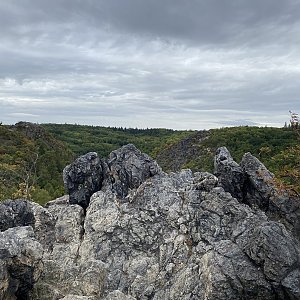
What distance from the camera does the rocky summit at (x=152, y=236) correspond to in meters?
15.1

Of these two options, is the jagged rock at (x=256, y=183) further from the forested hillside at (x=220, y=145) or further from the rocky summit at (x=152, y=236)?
the forested hillside at (x=220, y=145)

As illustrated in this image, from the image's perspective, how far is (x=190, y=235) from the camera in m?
18.3

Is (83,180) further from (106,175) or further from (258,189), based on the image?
(258,189)

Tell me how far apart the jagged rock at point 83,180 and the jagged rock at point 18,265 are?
18.5 ft

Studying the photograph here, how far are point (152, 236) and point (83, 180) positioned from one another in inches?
210

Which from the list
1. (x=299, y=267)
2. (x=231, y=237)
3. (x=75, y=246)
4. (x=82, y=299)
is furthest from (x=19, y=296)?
(x=299, y=267)

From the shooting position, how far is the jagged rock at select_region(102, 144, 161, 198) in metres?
21.0

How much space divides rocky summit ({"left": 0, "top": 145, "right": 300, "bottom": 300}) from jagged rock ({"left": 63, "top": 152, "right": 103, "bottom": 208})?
0.18ft

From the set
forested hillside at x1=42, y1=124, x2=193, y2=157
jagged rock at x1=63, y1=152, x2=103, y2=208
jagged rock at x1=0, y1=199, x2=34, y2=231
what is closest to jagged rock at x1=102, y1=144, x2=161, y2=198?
jagged rock at x1=63, y1=152, x2=103, y2=208

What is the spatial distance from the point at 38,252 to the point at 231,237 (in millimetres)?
7988

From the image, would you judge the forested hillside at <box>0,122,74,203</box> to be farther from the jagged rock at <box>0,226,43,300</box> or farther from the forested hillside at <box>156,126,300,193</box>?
the forested hillside at <box>156,126,300,193</box>

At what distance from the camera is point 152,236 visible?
60.9ft

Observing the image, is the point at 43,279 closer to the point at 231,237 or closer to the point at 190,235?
the point at 190,235

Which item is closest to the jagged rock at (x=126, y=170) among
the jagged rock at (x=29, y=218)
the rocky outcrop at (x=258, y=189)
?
the jagged rock at (x=29, y=218)
